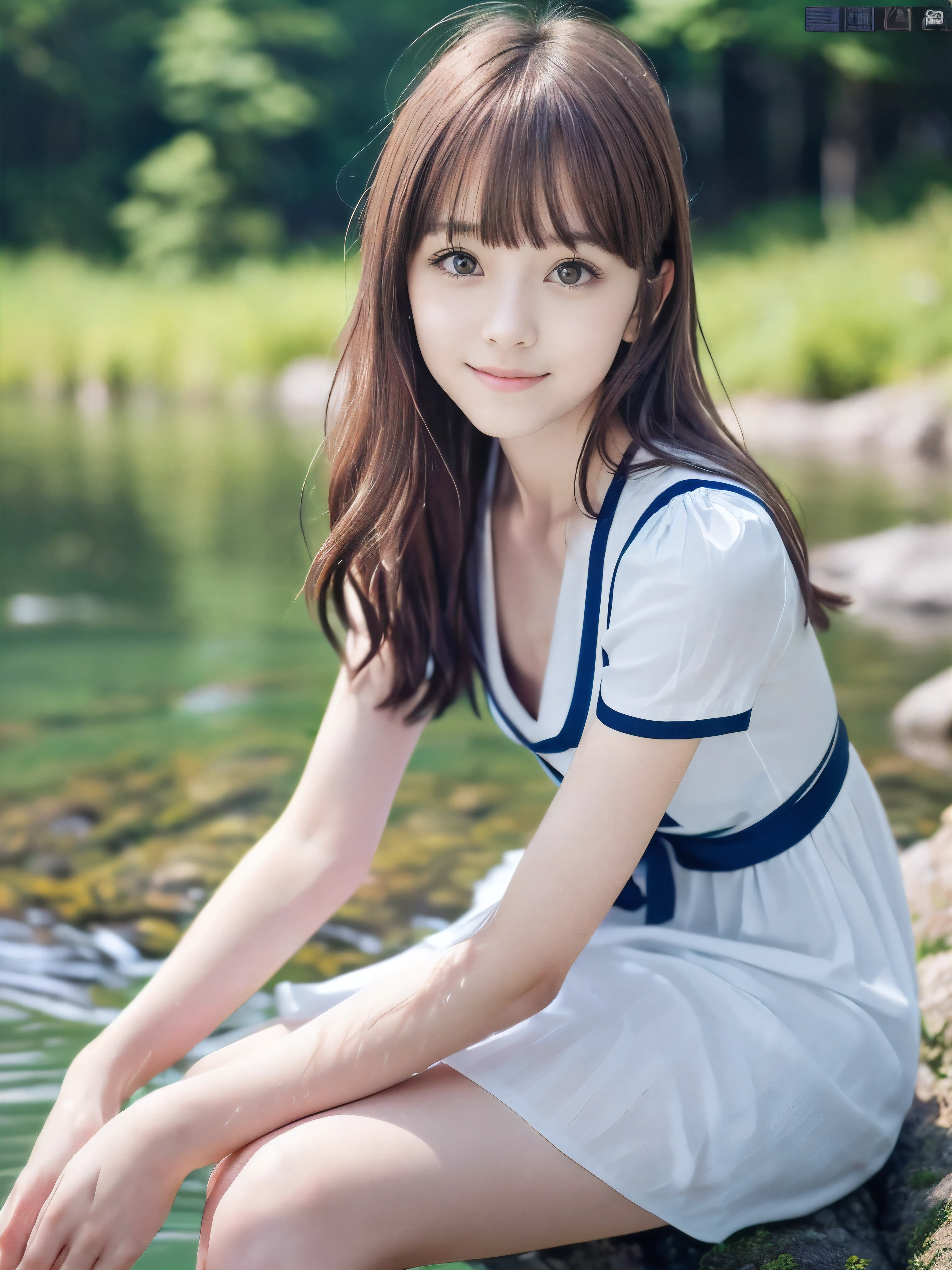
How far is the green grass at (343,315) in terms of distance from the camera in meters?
7.29

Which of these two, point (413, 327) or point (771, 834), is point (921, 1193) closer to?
point (771, 834)

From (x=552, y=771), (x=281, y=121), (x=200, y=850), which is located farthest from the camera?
(x=281, y=121)

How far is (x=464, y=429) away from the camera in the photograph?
3.96ft

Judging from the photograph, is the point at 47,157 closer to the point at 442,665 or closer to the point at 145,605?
the point at 145,605

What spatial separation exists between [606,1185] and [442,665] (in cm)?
48

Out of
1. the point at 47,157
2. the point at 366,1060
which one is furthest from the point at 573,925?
the point at 47,157

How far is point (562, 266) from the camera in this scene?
3.17 ft

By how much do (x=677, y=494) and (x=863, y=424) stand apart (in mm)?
5951

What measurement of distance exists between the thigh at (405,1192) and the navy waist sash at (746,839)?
240 millimetres

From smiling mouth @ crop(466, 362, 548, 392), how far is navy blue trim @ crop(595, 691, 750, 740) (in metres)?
0.25

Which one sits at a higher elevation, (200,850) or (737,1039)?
(737,1039)

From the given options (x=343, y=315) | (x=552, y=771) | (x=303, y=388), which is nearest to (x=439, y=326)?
(x=552, y=771)

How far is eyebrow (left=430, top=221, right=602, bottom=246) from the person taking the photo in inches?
37.1

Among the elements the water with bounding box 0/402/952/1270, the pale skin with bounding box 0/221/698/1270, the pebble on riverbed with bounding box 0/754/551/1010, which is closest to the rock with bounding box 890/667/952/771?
the water with bounding box 0/402/952/1270
